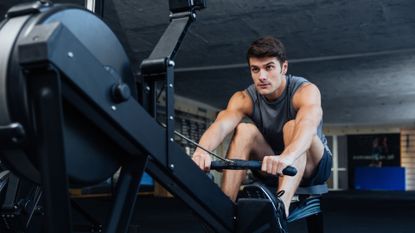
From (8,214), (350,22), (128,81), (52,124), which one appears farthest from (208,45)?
(52,124)

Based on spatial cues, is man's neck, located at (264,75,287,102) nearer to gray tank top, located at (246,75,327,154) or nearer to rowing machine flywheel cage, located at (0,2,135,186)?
gray tank top, located at (246,75,327,154)

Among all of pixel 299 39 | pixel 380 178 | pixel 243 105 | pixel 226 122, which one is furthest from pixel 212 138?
pixel 380 178

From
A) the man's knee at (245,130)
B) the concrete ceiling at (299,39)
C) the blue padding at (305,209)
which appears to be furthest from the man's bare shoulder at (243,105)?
the concrete ceiling at (299,39)

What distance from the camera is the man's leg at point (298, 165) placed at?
5.06 feet

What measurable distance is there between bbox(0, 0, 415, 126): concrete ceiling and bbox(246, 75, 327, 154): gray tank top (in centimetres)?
213

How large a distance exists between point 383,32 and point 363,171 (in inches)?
332

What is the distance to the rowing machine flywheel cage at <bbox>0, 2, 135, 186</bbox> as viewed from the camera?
102cm

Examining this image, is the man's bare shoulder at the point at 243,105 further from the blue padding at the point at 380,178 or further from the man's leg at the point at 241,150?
the blue padding at the point at 380,178

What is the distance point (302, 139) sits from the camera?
4.84ft

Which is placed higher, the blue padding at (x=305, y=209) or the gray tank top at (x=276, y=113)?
the gray tank top at (x=276, y=113)

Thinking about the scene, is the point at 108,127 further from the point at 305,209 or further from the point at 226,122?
the point at 305,209

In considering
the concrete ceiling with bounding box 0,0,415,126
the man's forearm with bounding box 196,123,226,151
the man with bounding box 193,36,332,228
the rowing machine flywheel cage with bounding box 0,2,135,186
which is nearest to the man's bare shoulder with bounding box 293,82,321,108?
the man with bounding box 193,36,332,228

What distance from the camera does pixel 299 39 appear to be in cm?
476

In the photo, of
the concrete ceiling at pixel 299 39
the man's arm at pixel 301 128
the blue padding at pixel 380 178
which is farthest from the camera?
the blue padding at pixel 380 178
